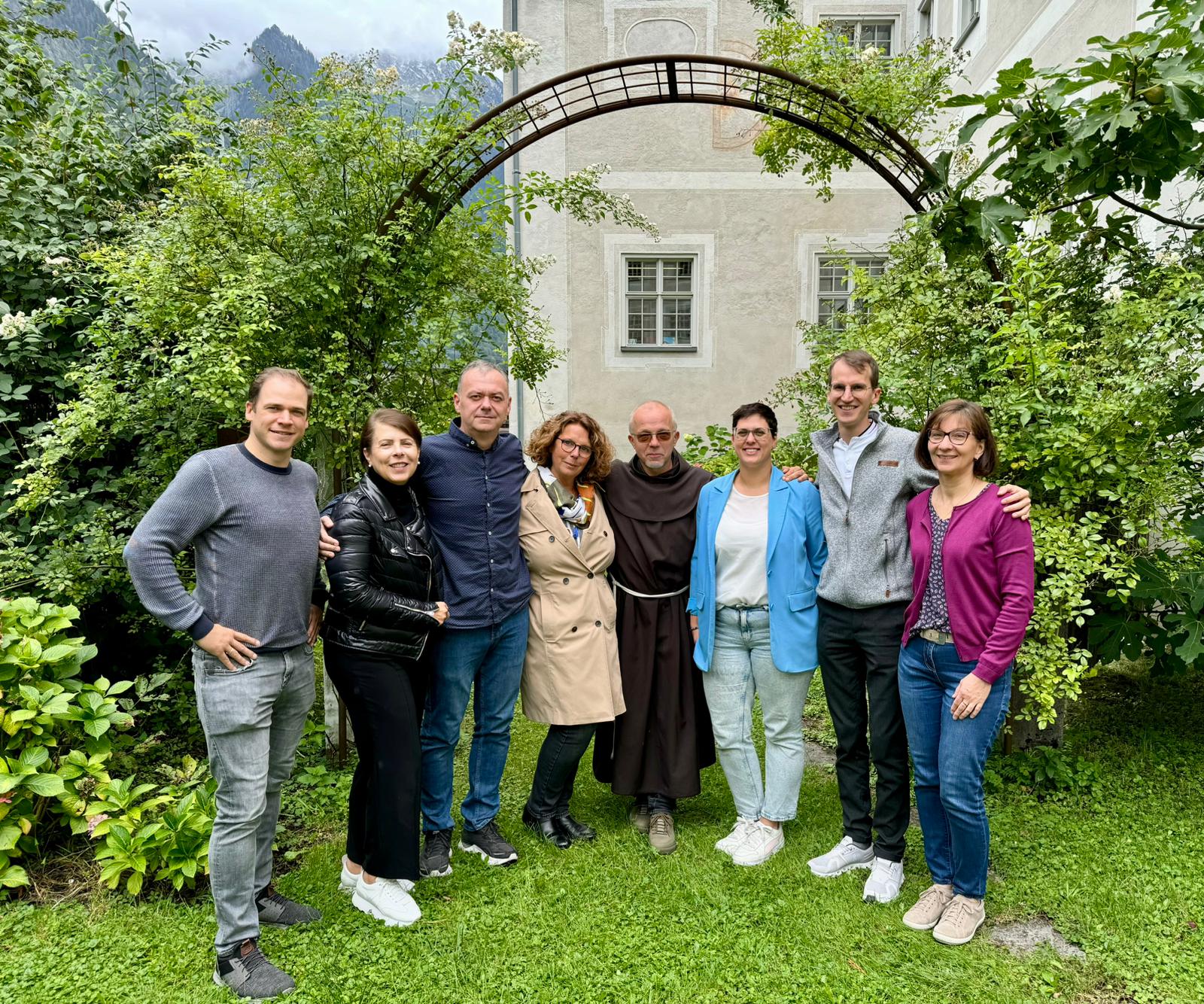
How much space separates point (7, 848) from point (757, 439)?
3.48 meters

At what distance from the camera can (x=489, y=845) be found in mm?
3668

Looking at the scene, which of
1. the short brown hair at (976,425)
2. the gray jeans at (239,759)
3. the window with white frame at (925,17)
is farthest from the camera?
the window with white frame at (925,17)

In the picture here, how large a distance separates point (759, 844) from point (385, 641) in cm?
195

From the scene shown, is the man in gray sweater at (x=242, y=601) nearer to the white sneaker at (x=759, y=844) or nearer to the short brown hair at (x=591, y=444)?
the short brown hair at (x=591, y=444)

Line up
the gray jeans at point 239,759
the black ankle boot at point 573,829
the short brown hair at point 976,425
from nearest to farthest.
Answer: the gray jeans at point 239,759 → the short brown hair at point 976,425 → the black ankle boot at point 573,829

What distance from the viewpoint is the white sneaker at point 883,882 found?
3295mm

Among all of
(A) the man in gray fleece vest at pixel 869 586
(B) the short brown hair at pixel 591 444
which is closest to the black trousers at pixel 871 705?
(A) the man in gray fleece vest at pixel 869 586

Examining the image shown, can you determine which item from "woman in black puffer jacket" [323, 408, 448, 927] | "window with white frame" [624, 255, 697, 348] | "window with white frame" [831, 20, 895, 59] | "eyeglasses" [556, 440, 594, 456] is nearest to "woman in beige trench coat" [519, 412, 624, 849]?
"eyeglasses" [556, 440, 594, 456]

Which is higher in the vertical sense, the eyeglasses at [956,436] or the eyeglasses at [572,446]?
the eyeglasses at [956,436]

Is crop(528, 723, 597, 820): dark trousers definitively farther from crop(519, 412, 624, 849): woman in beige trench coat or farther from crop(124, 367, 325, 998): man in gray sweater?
crop(124, 367, 325, 998): man in gray sweater

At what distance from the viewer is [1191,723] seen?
16.5ft

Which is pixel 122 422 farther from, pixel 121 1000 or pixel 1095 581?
pixel 1095 581

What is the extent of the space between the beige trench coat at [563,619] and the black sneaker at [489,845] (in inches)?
22.1

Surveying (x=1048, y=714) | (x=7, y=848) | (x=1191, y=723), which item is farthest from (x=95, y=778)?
(x=1191, y=723)
